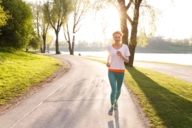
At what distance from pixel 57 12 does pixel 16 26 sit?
31.1 metres

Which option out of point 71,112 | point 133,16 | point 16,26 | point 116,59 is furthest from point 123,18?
point 71,112

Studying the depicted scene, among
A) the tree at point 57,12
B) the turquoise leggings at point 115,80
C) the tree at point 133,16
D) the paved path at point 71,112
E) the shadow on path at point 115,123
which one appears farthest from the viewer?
the tree at point 57,12

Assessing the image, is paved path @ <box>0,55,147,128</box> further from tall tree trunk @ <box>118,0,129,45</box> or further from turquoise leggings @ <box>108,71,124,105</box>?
tall tree trunk @ <box>118,0,129,45</box>

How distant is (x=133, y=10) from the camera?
99.1 feet

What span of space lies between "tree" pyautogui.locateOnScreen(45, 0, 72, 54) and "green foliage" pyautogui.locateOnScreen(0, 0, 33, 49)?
27757 mm

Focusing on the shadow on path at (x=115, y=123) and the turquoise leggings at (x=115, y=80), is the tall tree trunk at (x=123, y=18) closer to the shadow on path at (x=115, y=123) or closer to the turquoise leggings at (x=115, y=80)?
the turquoise leggings at (x=115, y=80)

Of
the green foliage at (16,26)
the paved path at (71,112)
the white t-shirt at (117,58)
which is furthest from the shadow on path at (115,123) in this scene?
the green foliage at (16,26)

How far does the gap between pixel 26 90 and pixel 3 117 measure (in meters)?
5.08

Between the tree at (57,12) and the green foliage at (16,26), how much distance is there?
27.8m

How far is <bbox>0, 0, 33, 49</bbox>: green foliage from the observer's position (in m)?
35.0

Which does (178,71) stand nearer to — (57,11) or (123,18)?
(123,18)

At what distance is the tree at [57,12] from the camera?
6525 centimetres

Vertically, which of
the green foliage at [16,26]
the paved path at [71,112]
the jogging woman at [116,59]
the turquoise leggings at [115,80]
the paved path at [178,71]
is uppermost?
the green foliage at [16,26]

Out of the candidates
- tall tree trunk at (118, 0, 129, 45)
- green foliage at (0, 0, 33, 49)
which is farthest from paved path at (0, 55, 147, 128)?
green foliage at (0, 0, 33, 49)
